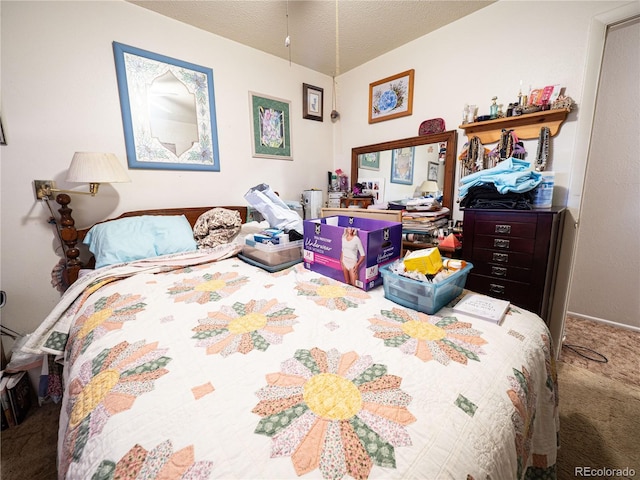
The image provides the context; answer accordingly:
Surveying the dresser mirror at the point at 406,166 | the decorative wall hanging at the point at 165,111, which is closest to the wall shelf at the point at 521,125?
the dresser mirror at the point at 406,166

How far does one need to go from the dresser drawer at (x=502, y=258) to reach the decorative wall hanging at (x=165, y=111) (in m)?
2.15

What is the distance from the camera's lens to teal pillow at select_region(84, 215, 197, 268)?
1521 mm

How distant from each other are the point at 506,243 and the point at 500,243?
3 cm

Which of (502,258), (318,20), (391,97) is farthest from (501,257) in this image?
(318,20)

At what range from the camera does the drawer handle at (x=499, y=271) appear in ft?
5.15

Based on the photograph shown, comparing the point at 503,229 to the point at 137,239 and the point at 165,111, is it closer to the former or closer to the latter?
the point at 137,239

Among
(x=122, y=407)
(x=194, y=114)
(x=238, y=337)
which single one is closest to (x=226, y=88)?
(x=194, y=114)

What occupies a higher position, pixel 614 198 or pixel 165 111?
pixel 165 111

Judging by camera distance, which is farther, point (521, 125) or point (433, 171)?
point (433, 171)

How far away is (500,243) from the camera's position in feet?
5.13

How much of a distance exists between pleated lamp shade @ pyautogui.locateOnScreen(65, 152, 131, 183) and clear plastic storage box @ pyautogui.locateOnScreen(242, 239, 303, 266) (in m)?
0.91

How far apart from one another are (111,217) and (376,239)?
191cm

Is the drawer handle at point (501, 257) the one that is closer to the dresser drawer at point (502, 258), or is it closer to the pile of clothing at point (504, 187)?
the dresser drawer at point (502, 258)

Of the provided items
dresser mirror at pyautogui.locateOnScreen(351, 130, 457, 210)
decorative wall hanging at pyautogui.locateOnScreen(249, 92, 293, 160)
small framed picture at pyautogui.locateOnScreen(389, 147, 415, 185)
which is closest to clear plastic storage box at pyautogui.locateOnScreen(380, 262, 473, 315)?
dresser mirror at pyautogui.locateOnScreen(351, 130, 457, 210)
